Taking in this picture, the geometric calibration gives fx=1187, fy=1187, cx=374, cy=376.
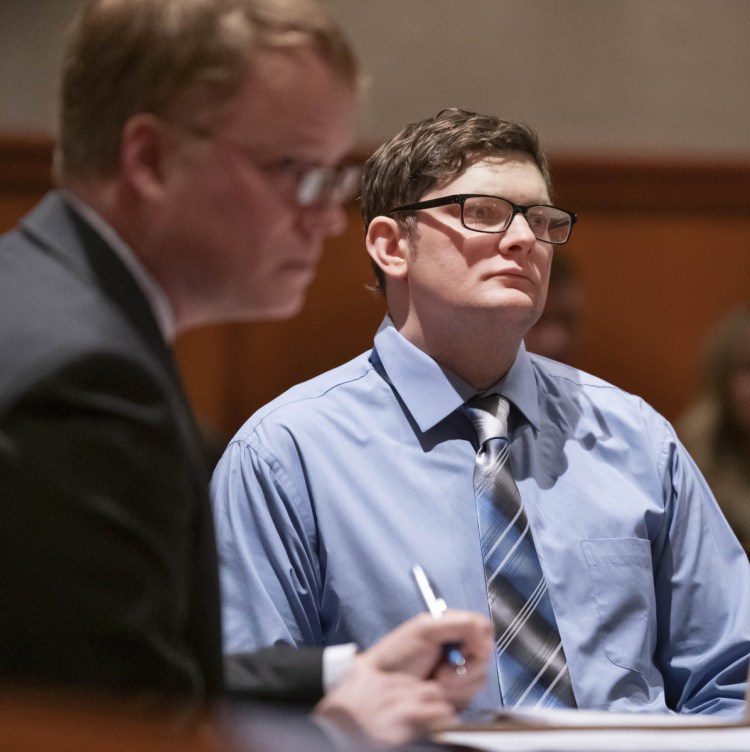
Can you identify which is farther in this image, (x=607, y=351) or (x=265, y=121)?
(x=607, y=351)

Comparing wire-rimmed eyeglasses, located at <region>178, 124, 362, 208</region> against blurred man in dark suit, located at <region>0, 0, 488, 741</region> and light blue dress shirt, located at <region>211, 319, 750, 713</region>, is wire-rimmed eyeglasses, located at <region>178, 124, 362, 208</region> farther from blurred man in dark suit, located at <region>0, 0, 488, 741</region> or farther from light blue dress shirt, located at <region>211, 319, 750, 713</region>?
light blue dress shirt, located at <region>211, 319, 750, 713</region>

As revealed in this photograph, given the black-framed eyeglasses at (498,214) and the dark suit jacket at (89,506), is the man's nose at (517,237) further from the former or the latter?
the dark suit jacket at (89,506)

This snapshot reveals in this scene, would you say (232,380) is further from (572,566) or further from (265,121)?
(265,121)

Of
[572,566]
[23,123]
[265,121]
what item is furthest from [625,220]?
[265,121]

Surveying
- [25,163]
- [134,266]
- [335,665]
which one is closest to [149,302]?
[134,266]

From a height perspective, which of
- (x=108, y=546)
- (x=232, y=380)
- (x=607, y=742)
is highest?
(x=108, y=546)

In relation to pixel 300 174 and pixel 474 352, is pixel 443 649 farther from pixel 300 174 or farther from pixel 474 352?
pixel 474 352

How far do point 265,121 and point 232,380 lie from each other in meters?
2.90

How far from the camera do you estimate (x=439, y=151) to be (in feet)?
6.44

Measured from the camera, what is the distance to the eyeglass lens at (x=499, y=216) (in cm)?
189

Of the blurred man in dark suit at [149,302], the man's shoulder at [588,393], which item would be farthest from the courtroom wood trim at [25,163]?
the blurred man in dark suit at [149,302]

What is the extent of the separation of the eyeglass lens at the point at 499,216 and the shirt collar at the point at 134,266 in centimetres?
94

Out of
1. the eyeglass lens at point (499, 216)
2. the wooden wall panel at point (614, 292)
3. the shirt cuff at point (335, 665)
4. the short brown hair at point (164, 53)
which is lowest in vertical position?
the wooden wall panel at point (614, 292)

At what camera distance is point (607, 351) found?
385cm
